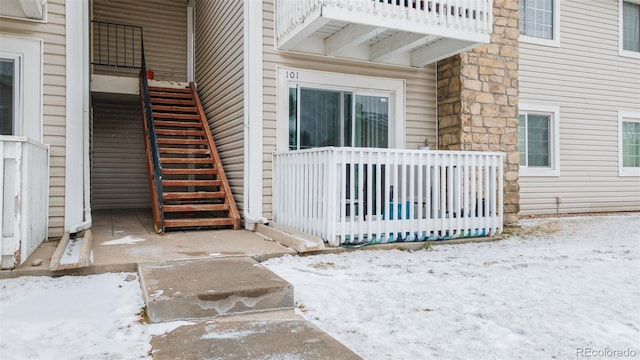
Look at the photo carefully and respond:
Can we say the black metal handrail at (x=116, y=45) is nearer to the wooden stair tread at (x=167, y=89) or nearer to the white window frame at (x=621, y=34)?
the wooden stair tread at (x=167, y=89)

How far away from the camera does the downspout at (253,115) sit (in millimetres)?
5945

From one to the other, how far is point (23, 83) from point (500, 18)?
641cm

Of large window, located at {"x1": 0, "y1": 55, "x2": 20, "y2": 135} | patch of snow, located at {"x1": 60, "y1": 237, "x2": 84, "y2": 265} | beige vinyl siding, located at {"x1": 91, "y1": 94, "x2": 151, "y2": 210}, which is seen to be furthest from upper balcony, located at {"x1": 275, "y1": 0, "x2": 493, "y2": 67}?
beige vinyl siding, located at {"x1": 91, "y1": 94, "x2": 151, "y2": 210}

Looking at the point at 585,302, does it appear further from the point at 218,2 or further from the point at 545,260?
the point at 218,2

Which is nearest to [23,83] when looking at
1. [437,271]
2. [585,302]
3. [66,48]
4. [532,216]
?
[66,48]

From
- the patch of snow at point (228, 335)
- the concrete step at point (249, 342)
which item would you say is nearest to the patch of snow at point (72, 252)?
the concrete step at point (249, 342)

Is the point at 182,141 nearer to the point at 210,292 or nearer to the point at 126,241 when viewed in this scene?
the point at 126,241

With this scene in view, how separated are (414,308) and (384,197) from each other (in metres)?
2.56

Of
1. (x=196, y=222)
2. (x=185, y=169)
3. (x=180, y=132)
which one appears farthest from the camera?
(x=180, y=132)

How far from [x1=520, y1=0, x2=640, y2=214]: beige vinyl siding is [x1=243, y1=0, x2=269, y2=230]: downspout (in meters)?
5.52

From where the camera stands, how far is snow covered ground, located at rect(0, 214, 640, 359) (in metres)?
2.33

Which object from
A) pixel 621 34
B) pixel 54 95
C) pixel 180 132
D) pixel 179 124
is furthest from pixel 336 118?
pixel 621 34

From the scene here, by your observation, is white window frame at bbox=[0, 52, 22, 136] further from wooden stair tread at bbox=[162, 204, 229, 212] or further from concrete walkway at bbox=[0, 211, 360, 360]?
wooden stair tread at bbox=[162, 204, 229, 212]

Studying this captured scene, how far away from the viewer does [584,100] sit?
9.58 metres
